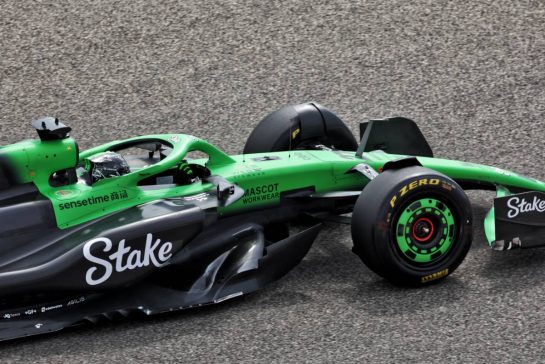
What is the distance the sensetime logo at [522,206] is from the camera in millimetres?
7227

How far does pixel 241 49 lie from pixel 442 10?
7.71ft

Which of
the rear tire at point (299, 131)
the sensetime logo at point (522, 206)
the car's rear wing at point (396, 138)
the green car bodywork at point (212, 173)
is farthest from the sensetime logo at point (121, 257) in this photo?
the sensetime logo at point (522, 206)

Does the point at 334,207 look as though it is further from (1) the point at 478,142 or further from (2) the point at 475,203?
(1) the point at 478,142

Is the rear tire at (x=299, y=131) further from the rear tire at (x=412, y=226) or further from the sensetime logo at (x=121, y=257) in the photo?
the sensetime logo at (x=121, y=257)

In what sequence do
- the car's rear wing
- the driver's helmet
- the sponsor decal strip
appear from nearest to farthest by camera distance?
the sponsor decal strip
the driver's helmet
the car's rear wing

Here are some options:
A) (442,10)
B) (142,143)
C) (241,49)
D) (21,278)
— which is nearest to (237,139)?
(241,49)

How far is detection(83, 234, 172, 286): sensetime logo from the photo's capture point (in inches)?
252

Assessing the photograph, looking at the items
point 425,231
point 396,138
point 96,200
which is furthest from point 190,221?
point 396,138

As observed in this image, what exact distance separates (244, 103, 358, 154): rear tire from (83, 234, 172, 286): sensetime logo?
1.94 metres

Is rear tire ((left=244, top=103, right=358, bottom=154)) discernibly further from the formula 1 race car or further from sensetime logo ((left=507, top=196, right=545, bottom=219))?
sensetime logo ((left=507, top=196, right=545, bottom=219))

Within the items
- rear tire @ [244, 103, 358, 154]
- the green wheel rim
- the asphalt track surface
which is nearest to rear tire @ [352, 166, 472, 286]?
the green wheel rim

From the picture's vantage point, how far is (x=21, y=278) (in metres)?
6.19

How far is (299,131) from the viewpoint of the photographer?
831 cm

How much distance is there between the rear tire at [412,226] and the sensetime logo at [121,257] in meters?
1.27
